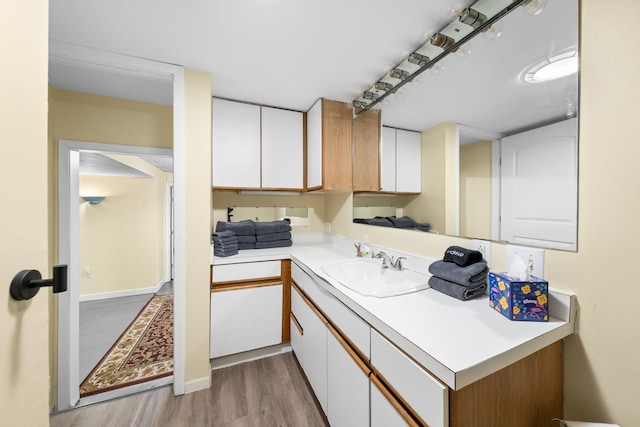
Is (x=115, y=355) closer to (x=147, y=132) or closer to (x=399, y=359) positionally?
(x=147, y=132)

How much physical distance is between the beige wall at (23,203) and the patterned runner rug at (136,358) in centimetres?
160

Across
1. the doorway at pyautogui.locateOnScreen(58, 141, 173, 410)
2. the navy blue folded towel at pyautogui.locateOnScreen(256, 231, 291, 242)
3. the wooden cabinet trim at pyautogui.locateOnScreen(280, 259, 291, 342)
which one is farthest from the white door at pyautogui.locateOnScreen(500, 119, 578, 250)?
the doorway at pyautogui.locateOnScreen(58, 141, 173, 410)

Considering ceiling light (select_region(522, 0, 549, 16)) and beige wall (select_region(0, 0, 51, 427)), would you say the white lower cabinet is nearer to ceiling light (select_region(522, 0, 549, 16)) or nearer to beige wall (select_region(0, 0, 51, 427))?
beige wall (select_region(0, 0, 51, 427))

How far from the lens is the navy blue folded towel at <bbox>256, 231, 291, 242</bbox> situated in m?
2.22

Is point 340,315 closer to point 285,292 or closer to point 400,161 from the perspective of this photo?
point 285,292

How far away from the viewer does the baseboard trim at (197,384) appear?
164 cm

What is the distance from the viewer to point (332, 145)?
204cm

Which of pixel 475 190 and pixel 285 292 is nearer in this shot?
pixel 475 190

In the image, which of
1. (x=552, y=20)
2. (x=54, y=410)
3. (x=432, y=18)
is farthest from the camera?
(x=54, y=410)

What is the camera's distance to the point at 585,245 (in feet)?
2.66

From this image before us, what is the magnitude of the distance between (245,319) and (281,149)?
149 centimetres

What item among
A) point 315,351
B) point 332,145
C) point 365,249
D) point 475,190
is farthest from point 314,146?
point 315,351

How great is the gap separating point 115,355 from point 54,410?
0.56 meters

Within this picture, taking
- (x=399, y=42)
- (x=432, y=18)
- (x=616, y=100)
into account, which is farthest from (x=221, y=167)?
(x=616, y=100)
